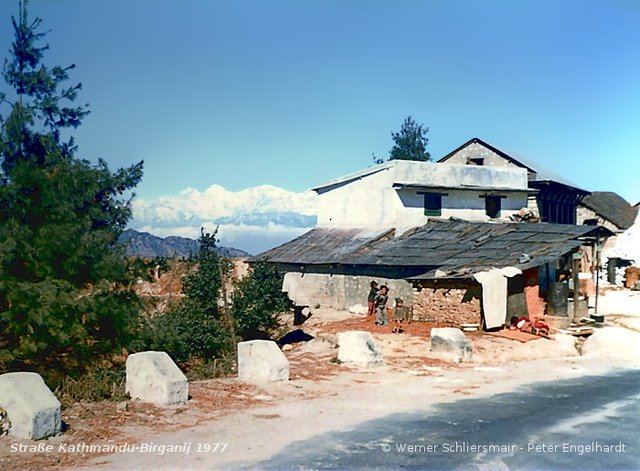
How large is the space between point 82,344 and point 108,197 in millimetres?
4326

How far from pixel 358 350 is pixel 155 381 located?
6.15 metres

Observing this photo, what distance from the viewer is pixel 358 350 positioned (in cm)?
1588

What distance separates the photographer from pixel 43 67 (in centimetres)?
1641

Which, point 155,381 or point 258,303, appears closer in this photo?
point 155,381

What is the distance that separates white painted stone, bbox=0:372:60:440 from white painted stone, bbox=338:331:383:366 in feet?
26.7

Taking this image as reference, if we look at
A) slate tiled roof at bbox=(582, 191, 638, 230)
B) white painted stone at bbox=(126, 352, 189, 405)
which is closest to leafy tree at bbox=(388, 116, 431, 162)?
slate tiled roof at bbox=(582, 191, 638, 230)

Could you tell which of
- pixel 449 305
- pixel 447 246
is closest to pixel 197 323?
pixel 449 305

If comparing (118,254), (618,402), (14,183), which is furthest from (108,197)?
(618,402)

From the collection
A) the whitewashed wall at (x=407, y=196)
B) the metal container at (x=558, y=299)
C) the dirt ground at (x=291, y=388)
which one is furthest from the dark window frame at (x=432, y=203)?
the dirt ground at (x=291, y=388)

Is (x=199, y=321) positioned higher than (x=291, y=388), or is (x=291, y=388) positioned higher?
(x=199, y=321)

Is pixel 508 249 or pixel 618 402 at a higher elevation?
pixel 508 249

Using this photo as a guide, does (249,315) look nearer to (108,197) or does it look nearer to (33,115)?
(108,197)

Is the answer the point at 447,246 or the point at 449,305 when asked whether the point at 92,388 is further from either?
the point at 447,246

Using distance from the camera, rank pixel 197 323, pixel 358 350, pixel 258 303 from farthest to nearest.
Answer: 1. pixel 258 303
2. pixel 197 323
3. pixel 358 350
